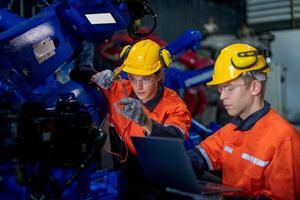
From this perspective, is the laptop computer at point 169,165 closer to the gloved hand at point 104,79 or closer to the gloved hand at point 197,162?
the gloved hand at point 197,162

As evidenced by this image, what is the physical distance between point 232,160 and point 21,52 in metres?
1.23

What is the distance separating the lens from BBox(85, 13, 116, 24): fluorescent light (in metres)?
2.29

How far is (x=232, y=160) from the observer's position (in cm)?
202

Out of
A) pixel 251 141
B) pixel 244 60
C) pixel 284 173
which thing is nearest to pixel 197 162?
pixel 251 141

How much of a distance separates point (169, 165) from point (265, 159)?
486mm

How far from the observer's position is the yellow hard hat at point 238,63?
6.48ft

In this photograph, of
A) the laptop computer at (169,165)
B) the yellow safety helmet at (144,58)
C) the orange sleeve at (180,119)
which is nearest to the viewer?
the laptop computer at (169,165)

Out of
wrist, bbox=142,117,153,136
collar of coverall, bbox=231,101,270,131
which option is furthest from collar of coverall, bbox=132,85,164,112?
collar of coverall, bbox=231,101,270,131

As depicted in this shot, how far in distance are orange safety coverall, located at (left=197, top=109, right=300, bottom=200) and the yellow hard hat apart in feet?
0.77

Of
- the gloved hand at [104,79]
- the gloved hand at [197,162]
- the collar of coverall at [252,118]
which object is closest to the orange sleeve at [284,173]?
the collar of coverall at [252,118]

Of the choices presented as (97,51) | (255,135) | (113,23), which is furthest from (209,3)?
(255,135)

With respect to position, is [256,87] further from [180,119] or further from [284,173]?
[180,119]

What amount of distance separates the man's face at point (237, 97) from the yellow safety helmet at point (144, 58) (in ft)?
1.80

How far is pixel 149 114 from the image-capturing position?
243 cm
